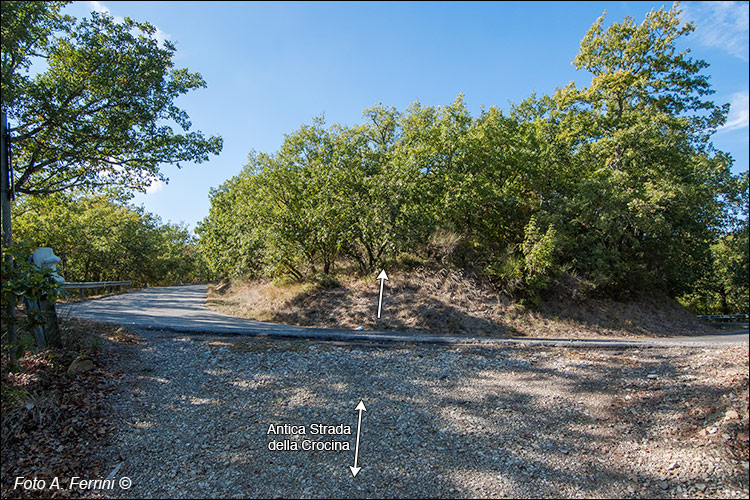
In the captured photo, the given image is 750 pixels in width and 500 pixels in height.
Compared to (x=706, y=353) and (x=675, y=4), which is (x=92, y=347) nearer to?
(x=706, y=353)

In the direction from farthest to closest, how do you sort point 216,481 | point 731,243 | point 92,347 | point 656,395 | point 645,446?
point 731,243 < point 92,347 < point 656,395 < point 645,446 < point 216,481

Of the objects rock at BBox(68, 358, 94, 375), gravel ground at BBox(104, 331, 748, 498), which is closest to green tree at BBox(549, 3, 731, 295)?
gravel ground at BBox(104, 331, 748, 498)

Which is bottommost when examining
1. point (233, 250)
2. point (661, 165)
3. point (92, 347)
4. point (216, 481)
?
point (216, 481)

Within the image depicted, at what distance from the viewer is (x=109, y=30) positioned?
23.8 ft

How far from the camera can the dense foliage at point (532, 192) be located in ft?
42.3

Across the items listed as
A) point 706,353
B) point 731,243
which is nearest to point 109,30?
point 706,353

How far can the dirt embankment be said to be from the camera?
11281 mm

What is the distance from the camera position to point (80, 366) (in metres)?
5.55

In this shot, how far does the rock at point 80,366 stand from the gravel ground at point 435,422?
1.51ft

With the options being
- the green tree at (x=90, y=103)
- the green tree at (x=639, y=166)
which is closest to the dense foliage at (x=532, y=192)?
the green tree at (x=639, y=166)

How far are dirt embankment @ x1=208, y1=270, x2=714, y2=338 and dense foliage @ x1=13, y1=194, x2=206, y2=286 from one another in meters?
6.63

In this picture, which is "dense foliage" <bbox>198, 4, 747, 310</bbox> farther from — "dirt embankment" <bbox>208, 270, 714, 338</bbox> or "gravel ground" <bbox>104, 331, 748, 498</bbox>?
"gravel ground" <bbox>104, 331, 748, 498</bbox>

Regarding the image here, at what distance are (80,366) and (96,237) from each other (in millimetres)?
20706

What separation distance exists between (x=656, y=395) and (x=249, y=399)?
589 cm
